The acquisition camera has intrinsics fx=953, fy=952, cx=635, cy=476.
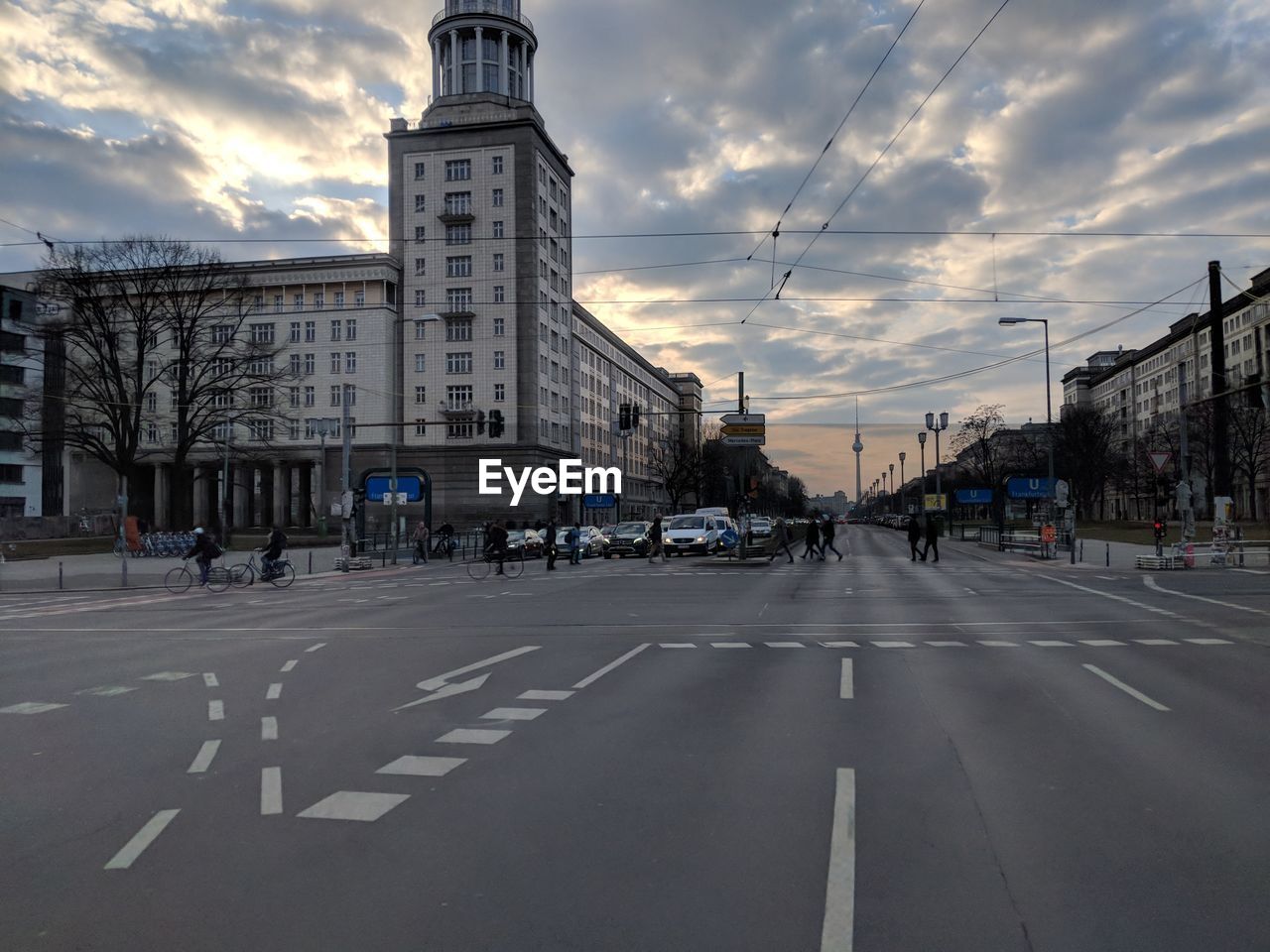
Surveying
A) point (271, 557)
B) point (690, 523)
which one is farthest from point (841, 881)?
point (690, 523)

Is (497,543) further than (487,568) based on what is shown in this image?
No

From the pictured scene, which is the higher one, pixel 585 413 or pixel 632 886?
pixel 585 413

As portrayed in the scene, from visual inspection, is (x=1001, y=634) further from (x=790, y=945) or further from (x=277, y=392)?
(x=277, y=392)

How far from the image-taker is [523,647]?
1316 cm

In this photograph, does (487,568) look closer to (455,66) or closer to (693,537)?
(693,537)

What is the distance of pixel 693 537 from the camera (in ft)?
141

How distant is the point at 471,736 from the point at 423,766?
3.11 feet

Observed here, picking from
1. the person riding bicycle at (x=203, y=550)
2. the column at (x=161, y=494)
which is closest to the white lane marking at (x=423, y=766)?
the person riding bicycle at (x=203, y=550)

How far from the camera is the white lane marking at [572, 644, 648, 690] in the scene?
1012 centimetres

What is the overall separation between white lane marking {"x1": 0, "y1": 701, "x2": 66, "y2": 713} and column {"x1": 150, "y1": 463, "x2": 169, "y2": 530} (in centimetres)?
7844

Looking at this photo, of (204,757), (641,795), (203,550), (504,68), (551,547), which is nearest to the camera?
(641,795)

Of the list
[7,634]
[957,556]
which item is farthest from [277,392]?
[7,634]

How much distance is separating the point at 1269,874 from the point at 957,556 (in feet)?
133

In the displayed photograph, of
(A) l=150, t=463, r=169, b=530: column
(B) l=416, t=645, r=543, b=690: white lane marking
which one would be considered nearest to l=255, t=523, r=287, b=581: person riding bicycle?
(B) l=416, t=645, r=543, b=690: white lane marking
